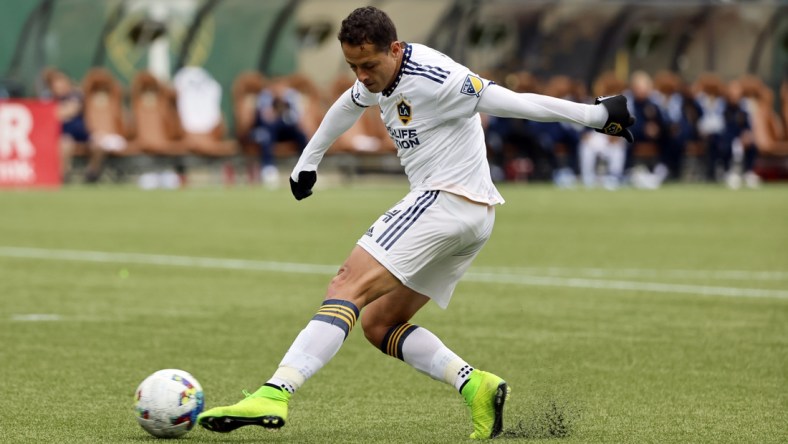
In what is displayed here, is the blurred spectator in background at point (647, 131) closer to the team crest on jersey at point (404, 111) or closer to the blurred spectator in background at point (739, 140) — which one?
the blurred spectator in background at point (739, 140)

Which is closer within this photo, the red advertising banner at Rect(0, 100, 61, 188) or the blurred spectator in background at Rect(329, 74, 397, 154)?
the red advertising banner at Rect(0, 100, 61, 188)

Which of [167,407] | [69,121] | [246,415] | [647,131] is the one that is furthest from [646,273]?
[647,131]

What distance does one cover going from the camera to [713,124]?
1378 inches

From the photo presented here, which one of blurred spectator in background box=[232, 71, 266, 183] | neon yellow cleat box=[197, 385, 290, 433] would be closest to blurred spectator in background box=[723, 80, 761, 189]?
blurred spectator in background box=[232, 71, 266, 183]

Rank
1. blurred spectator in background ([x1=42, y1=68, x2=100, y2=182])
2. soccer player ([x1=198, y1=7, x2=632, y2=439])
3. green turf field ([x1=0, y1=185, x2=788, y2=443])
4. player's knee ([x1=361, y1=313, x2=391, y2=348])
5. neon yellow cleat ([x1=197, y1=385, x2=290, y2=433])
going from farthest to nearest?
blurred spectator in background ([x1=42, y1=68, x2=100, y2=182])
green turf field ([x1=0, y1=185, x2=788, y2=443])
player's knee ([x1=361, y1=313, x2=391, y2=348])
soccer player ([x1=198, y1=7, x2=632, y2=439])
neon yellow cleat ([x1=197, y1=385, x2=290, y2=433])

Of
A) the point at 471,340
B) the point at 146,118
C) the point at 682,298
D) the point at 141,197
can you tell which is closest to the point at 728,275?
the point at 682,298

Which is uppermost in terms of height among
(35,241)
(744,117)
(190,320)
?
(190,320)

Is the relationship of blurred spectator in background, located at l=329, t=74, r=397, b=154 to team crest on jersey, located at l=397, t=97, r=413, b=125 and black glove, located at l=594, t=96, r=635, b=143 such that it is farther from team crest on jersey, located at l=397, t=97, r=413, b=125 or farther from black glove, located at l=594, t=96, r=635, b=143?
black glove, located at l=594, t=96, r=635, b=143

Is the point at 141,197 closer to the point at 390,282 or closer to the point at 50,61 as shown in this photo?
the point at 50,61

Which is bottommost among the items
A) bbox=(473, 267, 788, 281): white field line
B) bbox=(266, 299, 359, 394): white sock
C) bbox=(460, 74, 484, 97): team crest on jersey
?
bbox=(473, 267, 788, 281): white field line

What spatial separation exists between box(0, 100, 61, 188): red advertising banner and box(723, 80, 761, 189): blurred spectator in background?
599 inches

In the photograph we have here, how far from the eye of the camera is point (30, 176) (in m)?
28.1

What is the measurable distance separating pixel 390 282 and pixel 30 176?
880 inches

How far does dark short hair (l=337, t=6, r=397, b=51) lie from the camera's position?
6.65 metres
